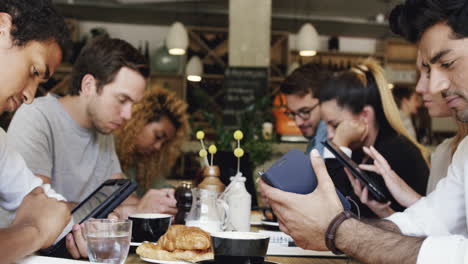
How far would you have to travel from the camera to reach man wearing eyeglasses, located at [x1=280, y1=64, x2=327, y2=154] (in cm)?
333

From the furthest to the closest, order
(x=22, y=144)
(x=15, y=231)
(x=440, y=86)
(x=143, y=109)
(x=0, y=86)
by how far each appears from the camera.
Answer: (x=143, y=109) → (x=22, y=144) → (x=440, y=86) → (x=0, y=86) → (x=15, y=231)

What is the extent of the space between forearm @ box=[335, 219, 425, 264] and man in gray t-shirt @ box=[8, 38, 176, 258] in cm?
119

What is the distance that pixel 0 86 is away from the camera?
1.24m

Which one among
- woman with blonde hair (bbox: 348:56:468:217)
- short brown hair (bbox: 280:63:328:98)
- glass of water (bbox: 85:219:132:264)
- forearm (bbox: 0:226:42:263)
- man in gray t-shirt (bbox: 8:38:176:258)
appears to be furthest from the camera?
short brown hair (bbox: 280:63:328:98)

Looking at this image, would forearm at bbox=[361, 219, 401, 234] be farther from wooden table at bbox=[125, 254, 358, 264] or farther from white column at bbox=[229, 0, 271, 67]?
white column at bbox=[229, 0, 271, 67]

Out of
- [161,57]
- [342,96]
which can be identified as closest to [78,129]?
[342,96]

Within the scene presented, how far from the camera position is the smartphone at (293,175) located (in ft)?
3.95

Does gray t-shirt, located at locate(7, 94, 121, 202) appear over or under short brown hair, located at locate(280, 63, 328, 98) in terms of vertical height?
under

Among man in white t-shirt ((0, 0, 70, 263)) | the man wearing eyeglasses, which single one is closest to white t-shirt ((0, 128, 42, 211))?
man in white t-shirt ((0, 0, 70, 263))

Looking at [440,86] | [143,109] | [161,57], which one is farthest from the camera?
[161,57]

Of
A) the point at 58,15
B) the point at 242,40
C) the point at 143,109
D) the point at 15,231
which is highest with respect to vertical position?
the point at 242,40

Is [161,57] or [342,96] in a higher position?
[161,57]

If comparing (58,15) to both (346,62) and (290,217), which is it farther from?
(346,62)

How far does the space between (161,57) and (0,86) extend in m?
5.63
